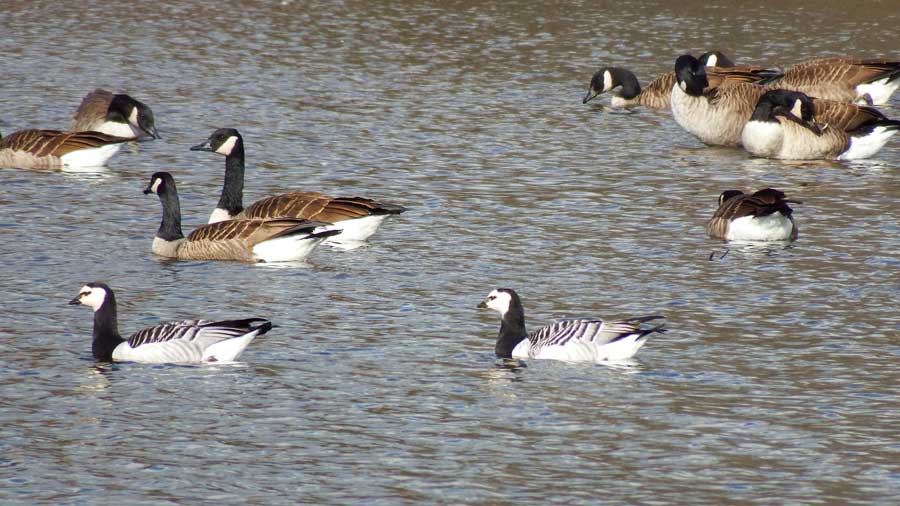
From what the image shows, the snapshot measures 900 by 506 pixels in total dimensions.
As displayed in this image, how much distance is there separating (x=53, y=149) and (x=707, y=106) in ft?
36.0

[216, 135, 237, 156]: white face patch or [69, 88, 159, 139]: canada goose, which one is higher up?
[216, 135, 237, 156]: white face patch

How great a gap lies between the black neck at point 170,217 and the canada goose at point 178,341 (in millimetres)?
4191

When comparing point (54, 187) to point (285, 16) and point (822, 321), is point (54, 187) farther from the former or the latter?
point (285, 16)

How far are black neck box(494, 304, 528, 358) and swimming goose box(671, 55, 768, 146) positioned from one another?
1344cm

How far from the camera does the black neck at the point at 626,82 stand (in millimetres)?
29766

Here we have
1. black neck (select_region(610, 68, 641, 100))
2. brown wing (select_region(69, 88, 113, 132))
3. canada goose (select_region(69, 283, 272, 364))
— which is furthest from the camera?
black neck (select_region(610, 68, 641, 100))

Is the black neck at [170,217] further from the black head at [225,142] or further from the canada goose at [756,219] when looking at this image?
the canada goose at [756,219]

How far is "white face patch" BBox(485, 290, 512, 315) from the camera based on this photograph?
44.2 feet

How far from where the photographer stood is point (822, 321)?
14664 mm

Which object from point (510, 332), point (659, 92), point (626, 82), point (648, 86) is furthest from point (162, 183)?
point (648, 86)

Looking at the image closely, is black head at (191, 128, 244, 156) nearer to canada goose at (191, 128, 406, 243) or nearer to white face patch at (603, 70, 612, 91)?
canada goose at (191, 128, 406, 243)

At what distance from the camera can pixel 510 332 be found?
526 inches

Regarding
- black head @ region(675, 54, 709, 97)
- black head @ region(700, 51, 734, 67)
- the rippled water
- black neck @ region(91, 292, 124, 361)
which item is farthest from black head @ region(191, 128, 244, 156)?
black head @ region(700, 51, 734, 67)

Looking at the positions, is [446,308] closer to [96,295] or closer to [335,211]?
[335,211]
